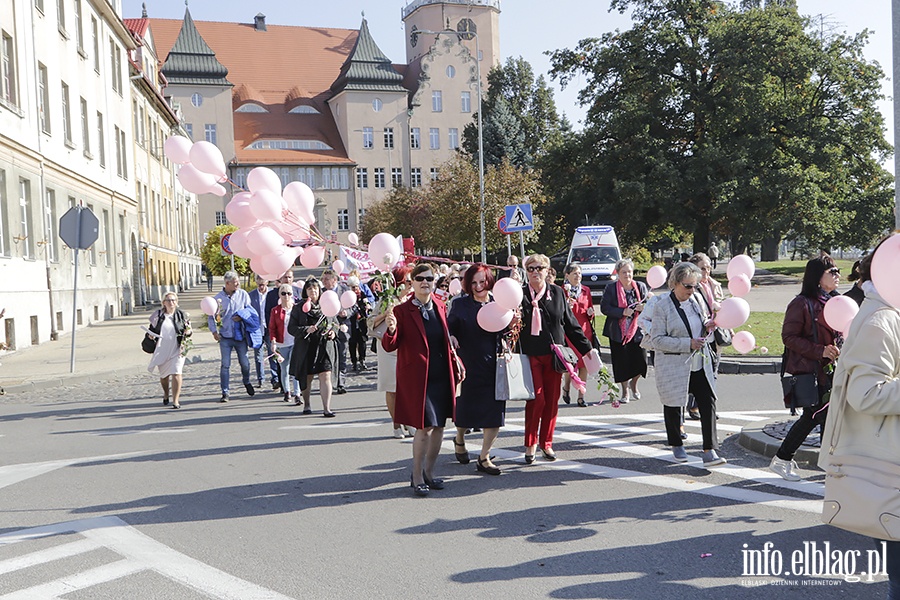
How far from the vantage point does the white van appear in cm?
3156

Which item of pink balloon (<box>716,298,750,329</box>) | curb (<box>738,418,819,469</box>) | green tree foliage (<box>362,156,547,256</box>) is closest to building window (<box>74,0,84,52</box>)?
green tree foliage (<box>362,156,547,256</box>)

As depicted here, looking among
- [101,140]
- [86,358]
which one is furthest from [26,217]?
[101,140]

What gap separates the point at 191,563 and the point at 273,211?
8.32 feet

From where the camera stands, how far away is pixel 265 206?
6508 millimetres

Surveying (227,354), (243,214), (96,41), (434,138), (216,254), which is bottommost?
(227,354)

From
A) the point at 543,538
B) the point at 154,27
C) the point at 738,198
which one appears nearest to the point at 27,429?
the point at 543,538

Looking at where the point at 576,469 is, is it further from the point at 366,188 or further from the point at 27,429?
the point at 366,188

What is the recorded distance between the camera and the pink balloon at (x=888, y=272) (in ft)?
12.1

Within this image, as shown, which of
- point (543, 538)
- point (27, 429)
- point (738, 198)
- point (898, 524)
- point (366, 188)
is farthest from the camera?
point (366, 188)

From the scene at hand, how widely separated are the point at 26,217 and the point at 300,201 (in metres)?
19.4

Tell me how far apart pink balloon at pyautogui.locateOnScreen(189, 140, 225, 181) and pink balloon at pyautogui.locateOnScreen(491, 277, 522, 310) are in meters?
Answer: 2.35

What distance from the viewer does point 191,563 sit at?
A: 5.41 metres

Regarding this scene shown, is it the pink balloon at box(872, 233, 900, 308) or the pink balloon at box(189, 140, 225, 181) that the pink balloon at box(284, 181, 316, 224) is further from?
the pink balloon at box(872, 233, 900, 308)

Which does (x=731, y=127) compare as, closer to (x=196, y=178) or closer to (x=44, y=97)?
(x=44, y=97)
